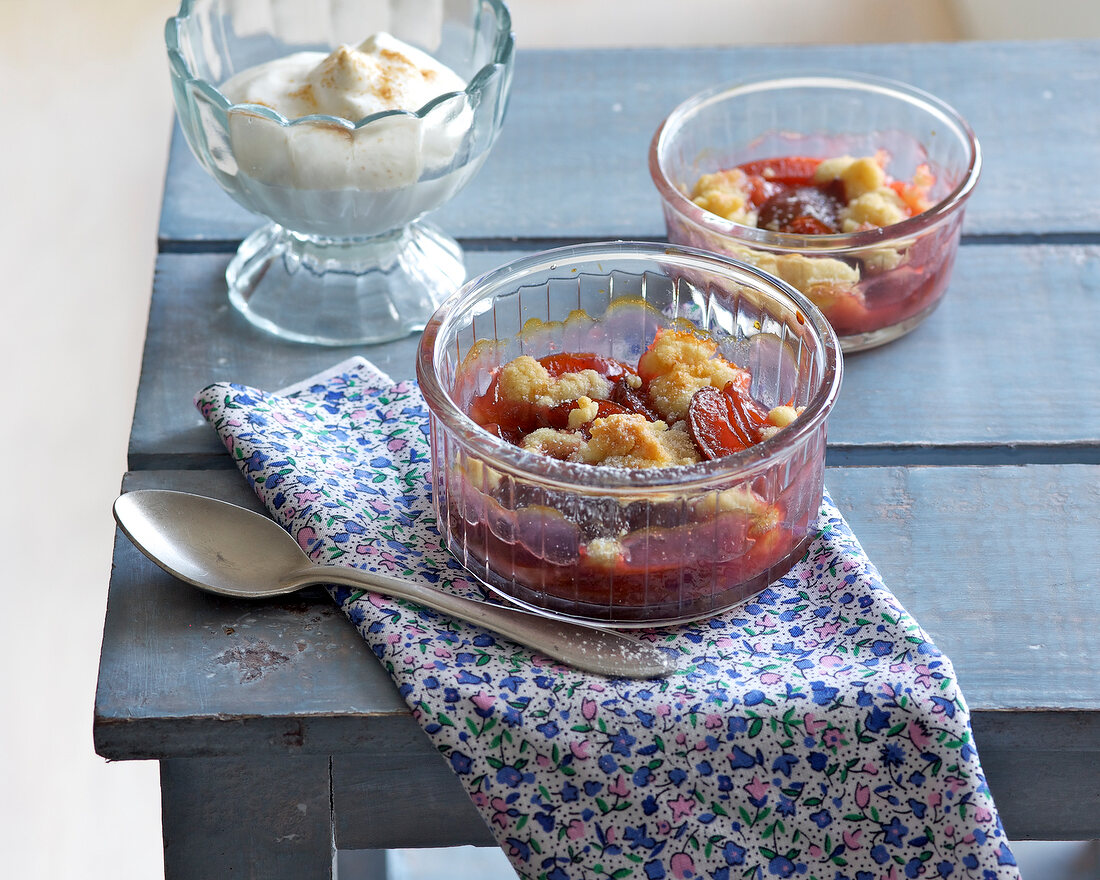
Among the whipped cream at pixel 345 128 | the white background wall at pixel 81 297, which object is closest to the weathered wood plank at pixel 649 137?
the whipped cream at pixel 345 128

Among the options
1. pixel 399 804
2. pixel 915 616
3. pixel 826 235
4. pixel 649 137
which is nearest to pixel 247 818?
pixel 399 804

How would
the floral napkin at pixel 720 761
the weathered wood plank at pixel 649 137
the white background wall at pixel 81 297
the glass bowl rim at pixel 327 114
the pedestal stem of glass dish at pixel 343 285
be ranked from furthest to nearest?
1. the white background wall at pixel 81 297
2. the weathered wood plank at pixel 649 137
3. the pedestal stem of glass dish at pixel 343 285
4. the glass bowl rim at pixel 327 114
5. the floral napkin at pixel 720 761

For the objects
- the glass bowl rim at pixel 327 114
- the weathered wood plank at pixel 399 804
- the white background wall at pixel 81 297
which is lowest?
the white background wall at pixel 81 297

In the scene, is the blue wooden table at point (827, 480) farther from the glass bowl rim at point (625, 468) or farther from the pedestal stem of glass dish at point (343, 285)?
the glass bowl rim at point (625, 468)

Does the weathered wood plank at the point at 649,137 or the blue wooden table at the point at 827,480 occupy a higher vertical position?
the weathered wood plank at the point at 649,137

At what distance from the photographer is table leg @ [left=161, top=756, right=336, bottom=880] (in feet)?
2.39

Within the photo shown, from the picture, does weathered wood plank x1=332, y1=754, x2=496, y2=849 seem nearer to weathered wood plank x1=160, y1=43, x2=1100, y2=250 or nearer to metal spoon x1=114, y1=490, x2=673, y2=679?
metal spoon x1=114, y1=490, x2=673, y2=679

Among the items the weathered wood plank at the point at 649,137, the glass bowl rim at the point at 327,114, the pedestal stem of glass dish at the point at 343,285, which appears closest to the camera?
the glass bowl rim at the point at 327,114

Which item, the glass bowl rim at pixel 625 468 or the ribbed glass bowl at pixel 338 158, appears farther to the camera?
the ribbed glass bowl at pixel 338 158

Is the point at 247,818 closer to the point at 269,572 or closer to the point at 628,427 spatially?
the point at 269,572

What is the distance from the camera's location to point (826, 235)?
901 mm

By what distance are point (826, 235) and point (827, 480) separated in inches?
6.8

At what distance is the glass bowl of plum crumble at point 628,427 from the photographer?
2.23ft

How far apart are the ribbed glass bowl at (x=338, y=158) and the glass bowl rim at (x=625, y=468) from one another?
0.12 metres
